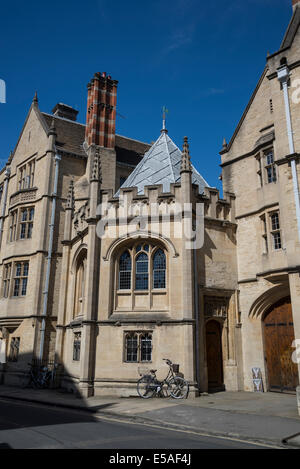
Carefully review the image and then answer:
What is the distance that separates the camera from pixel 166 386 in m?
15.0

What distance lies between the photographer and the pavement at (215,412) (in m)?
8.76

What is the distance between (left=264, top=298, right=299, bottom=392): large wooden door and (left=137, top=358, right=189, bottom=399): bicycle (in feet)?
13.7

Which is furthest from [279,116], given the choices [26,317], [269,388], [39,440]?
[26,317]

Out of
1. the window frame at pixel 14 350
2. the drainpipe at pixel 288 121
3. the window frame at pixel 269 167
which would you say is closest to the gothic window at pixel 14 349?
the window frame at pixel 14 350

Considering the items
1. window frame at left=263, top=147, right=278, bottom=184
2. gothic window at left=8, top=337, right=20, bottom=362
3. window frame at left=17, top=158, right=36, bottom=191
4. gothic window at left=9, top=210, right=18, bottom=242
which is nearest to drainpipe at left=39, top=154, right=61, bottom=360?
gothic window at left=8, top=337, right=20, bottom=362

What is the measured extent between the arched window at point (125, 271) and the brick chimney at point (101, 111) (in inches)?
486

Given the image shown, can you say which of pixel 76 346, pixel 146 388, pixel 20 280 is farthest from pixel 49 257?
pixel 146 388

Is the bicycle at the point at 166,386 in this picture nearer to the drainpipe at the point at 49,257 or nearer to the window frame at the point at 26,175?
the drainpipe at the point at 49,257

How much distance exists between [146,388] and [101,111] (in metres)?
Result: 19.7

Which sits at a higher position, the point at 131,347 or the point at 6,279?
the point at 6,279

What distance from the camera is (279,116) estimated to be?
588 inches

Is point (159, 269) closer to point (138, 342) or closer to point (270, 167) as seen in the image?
point (138, 342)

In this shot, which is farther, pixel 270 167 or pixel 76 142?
pixel 76 142
